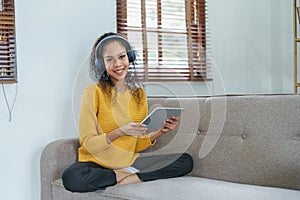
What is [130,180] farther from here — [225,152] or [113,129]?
[225,152]

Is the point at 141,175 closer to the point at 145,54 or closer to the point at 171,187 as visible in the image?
the point at 171,187

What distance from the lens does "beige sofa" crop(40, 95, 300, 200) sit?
1673 mm

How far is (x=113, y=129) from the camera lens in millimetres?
1906

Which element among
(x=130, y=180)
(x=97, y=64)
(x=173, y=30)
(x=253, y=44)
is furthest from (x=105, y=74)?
(x=253, y=44)

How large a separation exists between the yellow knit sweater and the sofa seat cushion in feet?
0.52

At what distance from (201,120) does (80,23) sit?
83 centimetres

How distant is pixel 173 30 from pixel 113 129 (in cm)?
112

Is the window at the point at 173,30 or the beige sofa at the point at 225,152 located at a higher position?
the window at the point at 173,30

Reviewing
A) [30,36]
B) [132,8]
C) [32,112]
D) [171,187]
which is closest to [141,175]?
[171,187]

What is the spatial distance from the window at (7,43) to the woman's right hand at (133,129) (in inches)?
24.9

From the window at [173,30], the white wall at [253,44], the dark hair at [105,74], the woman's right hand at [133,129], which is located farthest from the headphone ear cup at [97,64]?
the white wall at [253,44]

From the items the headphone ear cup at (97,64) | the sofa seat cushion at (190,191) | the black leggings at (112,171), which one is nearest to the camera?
the sofa seat cushion at (190,191)

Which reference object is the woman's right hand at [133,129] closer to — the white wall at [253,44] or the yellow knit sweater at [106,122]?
the yellow knit sweater at [106,122]

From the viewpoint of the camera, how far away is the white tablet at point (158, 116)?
6.04 feet
